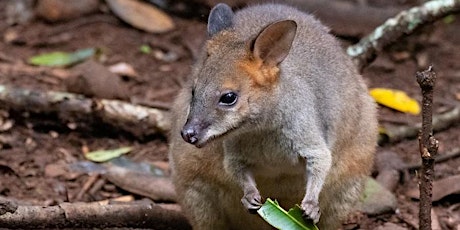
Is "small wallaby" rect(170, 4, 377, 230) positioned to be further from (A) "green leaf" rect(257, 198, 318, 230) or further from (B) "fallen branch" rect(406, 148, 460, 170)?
(B) "fallen branch" rect(406, 148, 460, 170)

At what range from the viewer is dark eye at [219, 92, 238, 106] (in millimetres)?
4277

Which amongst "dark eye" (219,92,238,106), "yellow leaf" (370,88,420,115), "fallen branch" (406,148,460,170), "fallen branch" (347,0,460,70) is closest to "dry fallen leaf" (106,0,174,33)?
"yellow leaf" (370,88,420,115)

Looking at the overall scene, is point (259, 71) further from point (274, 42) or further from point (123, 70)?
point (123, 70)


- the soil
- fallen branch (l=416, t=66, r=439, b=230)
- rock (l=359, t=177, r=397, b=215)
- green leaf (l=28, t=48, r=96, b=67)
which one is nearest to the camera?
fallen branch (l=416, t=66, r=439, b=230)

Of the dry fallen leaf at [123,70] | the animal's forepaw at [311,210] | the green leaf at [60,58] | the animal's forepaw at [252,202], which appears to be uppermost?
the animal's forepaw at [311,210]

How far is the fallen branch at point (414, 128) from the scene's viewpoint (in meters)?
6.79

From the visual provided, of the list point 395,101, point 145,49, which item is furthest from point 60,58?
point 395,101

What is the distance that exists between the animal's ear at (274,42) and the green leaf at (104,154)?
2375 millimetres

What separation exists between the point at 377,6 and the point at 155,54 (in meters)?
2.45

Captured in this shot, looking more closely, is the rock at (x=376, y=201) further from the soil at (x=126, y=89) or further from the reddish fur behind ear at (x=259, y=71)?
the reddish fur behind ear at (x=259, y=71)

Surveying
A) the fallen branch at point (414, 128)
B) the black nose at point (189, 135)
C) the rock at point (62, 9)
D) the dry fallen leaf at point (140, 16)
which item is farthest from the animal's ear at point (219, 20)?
the rock at point (62, 9)

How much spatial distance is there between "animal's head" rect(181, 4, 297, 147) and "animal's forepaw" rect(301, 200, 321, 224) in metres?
0.50

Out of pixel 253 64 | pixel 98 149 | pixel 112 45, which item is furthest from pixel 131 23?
pixel 253 64

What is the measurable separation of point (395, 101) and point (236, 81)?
3166mm
